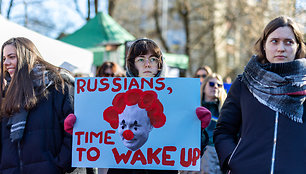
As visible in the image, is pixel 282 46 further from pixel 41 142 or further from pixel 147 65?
pixel 41 142

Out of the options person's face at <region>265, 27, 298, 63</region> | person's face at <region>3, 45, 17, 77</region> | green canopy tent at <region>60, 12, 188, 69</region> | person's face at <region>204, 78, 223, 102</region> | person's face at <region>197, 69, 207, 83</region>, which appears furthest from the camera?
green canopy tent at <region>60, 12, 188, 69</region>

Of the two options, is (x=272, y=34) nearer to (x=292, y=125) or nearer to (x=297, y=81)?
(x=297, y=81)

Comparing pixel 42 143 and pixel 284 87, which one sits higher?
pixel 284 87

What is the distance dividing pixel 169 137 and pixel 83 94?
681mm

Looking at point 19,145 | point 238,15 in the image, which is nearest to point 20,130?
point 19,145

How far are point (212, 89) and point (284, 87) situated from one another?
200 centimetres

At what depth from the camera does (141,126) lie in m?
2.31

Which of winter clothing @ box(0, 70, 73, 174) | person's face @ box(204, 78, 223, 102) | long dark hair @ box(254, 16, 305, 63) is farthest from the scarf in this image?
person's face @ box(204, 78, 223, 102)

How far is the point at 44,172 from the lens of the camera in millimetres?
2314

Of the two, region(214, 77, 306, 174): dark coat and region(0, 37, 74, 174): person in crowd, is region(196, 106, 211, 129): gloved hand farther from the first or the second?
region(0, 37, 74, 174): person in crowd

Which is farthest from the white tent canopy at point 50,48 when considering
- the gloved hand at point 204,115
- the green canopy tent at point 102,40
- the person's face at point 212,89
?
the gloved hand at point 204,115

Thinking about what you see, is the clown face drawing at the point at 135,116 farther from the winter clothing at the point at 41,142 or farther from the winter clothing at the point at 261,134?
the winter clothing at the point at 261,134

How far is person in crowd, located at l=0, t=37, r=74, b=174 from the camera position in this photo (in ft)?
7.70

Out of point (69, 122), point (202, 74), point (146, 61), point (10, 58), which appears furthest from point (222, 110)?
point (202, 74)
